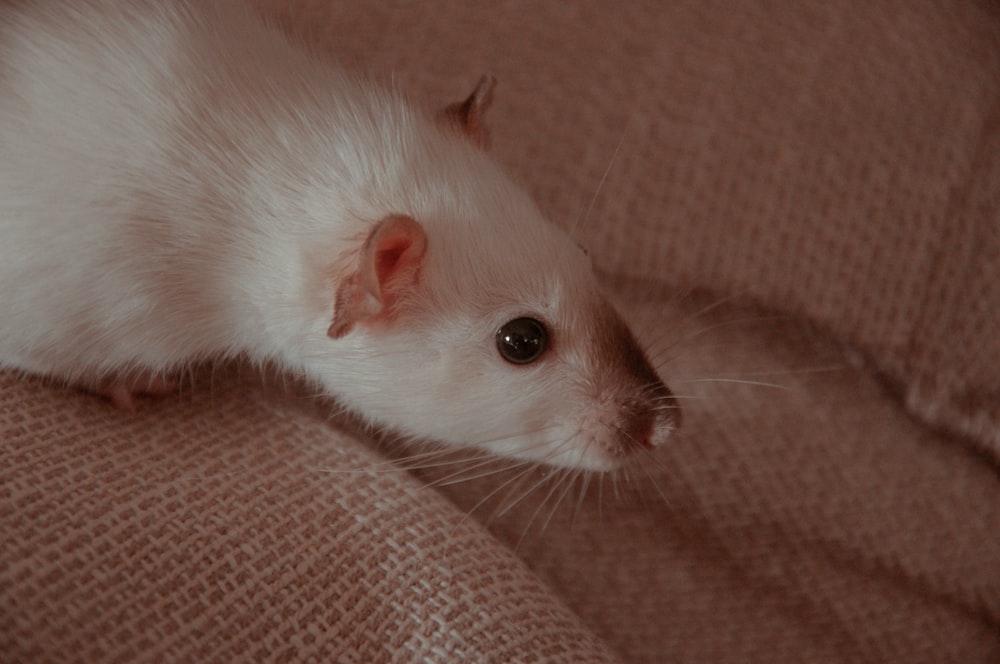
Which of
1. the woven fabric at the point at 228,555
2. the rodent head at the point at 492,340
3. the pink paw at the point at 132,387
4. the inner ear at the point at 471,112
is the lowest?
the woven fabric at the point at 228,555

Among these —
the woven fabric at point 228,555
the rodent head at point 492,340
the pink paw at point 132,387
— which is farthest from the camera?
the pink paw at point 132,387

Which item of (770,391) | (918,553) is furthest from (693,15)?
(918,553)

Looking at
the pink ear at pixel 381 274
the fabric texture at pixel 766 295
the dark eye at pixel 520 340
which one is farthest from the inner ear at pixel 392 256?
the fabric texture at pixel 766 295

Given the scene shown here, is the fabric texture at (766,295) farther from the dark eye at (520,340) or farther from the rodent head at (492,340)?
the dark eye at (520,340)

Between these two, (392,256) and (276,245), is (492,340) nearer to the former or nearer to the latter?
(392,256)

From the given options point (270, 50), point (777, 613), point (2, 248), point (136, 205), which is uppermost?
point (270, 50)

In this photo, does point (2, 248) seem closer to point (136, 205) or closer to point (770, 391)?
point (136, 205)

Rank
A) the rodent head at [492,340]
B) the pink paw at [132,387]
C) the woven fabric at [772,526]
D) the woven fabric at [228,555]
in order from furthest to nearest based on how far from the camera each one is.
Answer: the woven fabric at [772,526] < the pink paw at [132,387] < the rodent head at [492,340] < the woven fabric at [228,555]

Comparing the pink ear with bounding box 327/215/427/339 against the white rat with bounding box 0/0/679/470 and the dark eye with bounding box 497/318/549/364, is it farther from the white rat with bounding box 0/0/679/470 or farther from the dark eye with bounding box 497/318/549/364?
the dark eye with bounding box 497/318/549/364
